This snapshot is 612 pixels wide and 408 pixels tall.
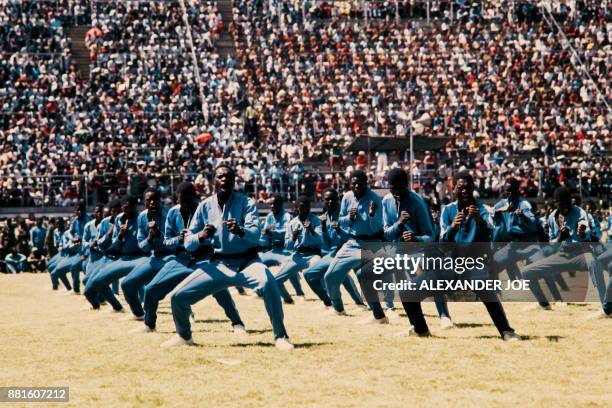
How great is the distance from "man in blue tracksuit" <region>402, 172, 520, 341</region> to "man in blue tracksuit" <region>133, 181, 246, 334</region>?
8.14ft

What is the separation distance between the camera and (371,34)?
161ft

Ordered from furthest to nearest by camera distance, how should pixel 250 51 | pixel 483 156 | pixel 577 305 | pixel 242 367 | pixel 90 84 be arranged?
pixel 250 51
pixel 90 84
pixel 483 156
pixel 577 305
pixel 242 367

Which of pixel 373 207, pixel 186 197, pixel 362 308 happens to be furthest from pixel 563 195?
pixel 186 197

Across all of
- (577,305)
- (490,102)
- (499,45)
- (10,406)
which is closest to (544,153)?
(490,102)

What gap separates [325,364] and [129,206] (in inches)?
262

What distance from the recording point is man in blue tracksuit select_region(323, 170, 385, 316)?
14938 millimetres

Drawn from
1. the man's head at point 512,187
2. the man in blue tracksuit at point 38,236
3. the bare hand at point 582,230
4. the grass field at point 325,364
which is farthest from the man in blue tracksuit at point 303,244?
the man in blue tracksuit at point 38,236

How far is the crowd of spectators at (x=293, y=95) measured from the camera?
37.8 meters

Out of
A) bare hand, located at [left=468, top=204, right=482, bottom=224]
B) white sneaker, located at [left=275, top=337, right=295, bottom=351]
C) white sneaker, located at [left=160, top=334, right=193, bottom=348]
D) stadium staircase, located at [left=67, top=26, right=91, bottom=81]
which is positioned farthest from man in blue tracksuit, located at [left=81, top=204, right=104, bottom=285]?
stadium staircase, located at [left=67, top=26, right=91, bottom=81]

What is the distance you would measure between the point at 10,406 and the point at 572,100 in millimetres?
39357

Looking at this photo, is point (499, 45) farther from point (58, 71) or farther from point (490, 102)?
point (58, 71)

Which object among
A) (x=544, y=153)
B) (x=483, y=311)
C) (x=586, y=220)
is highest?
(x=586, y=220)

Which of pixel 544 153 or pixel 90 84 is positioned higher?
pixel 90 84

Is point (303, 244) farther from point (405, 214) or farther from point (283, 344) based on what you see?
point (283, 344)
